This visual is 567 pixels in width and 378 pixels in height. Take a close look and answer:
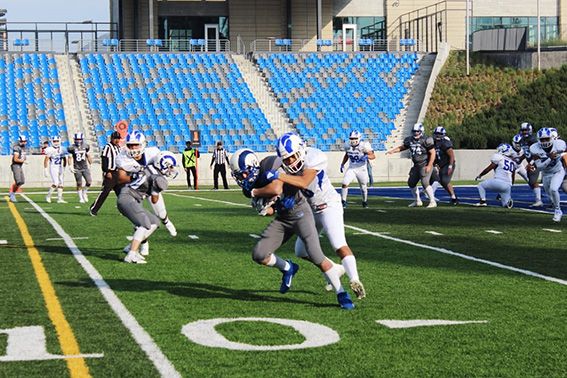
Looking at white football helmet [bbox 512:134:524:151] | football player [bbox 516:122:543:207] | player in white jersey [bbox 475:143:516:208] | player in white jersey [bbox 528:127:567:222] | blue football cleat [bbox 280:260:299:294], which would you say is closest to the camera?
blue football cleat [bbox 280:260:299:294]

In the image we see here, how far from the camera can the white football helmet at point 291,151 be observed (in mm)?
7047

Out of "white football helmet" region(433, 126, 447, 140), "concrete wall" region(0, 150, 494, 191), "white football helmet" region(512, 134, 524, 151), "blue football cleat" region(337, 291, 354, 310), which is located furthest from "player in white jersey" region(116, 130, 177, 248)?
"concrete wall" region(0, 150, 494, 191)

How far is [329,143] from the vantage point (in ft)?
119

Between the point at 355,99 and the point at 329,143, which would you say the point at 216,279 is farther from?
the point at 355,99

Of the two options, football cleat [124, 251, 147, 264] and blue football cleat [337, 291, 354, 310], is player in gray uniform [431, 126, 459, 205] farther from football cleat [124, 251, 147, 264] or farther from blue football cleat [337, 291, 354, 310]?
blue football cleat [337, 291, 354, 310]

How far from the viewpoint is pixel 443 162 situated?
2056cm

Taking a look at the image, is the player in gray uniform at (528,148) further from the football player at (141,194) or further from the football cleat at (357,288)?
the football cleat at (357,288)

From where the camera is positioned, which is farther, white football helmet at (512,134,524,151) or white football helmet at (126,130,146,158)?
white football helmet at (512,134,524,151)

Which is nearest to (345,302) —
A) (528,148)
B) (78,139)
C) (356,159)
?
(356,159)

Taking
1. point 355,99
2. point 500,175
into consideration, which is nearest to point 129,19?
point 355,99

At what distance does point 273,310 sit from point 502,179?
42.8ft

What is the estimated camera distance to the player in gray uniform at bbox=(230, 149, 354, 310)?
22.5 ft

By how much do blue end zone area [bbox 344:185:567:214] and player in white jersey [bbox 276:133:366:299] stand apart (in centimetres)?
1106

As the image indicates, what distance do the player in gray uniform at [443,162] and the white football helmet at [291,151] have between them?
13291 millimetres
